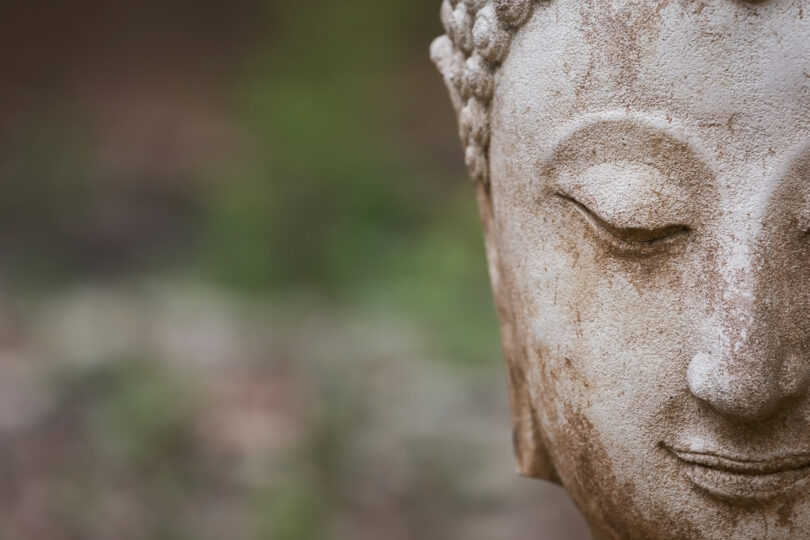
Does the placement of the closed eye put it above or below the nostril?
above

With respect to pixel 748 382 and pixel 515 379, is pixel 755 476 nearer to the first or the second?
pixel 748 382

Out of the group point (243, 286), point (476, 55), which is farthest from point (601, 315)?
point (243, 286)

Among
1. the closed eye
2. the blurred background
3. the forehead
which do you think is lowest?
the blurred background

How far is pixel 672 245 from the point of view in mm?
1269

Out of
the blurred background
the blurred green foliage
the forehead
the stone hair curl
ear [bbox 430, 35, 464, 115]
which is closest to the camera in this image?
the forehead

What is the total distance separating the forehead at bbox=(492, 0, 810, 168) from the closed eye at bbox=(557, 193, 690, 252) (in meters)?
0.10

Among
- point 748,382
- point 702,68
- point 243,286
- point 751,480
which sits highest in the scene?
point 702,68

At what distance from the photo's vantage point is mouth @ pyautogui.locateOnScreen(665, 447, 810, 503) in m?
1.28

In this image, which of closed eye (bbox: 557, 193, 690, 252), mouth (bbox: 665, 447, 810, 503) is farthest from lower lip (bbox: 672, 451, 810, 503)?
closed eye (bbox: 557, 193, 690, 252)

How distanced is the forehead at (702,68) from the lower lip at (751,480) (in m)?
0.37

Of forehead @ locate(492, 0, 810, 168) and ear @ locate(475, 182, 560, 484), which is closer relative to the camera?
forehead @ locate(492, 0, 810, 168)

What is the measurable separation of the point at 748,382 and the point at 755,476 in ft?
0.46

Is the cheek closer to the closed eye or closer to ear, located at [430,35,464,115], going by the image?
the closed eye

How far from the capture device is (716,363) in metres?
1.23
